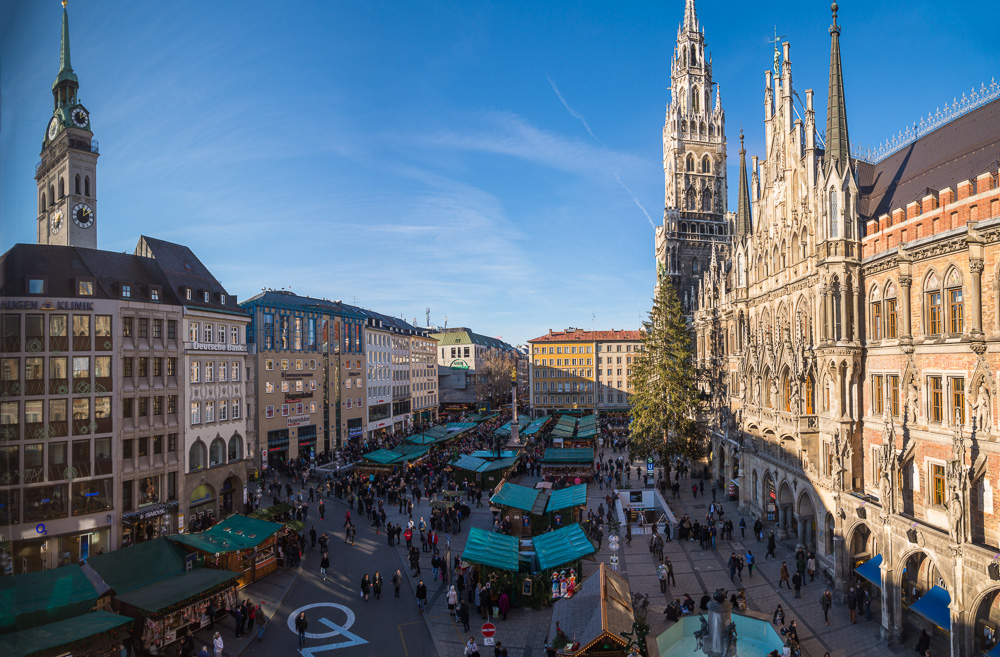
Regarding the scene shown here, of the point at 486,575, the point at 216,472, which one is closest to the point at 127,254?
the point at 216,472

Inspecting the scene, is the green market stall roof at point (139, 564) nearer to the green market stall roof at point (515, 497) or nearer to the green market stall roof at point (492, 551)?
the green market stall roof at point (492, 551)

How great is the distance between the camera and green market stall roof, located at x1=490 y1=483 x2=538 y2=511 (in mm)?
32125

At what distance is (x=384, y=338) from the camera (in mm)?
79188

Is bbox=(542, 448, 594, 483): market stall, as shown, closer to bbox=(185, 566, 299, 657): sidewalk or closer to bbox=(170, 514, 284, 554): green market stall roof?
bbox=(185, 566, 299, 657): sidewalk

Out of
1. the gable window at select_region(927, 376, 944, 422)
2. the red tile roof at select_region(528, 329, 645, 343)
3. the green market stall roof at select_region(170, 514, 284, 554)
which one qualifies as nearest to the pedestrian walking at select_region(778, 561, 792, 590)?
the gable window at select_region(927, 376, 944, 422)

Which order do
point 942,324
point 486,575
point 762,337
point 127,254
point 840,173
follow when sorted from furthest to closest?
point 762,337 → point 127,254 → point 840,173 → point 486,575 → point 942,324

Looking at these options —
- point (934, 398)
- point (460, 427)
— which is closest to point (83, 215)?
point (934, 398)

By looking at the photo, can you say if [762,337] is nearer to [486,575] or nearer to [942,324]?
[942,324]

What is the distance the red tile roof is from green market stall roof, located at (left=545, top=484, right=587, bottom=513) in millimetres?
67956

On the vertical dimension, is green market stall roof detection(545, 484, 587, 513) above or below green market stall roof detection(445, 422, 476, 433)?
above

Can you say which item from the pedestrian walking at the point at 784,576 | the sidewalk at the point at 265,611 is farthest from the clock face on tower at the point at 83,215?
the pedestrian walking at the point at 784,576

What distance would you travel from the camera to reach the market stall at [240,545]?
25.0 metres

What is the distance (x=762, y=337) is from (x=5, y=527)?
38734mm

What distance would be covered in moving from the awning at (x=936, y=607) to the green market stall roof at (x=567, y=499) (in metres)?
15.3
